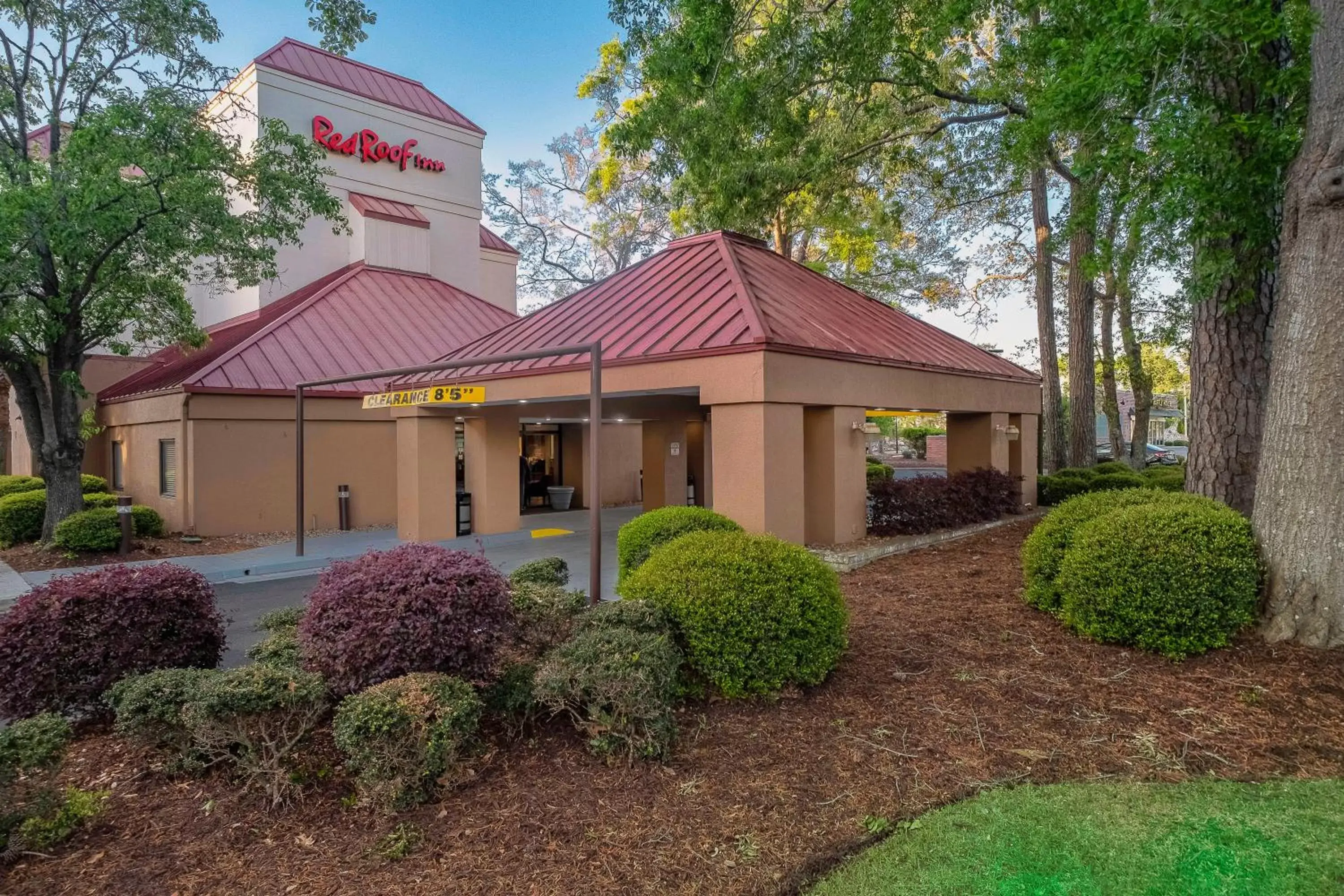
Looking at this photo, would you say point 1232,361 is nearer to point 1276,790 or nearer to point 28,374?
point 1276,790

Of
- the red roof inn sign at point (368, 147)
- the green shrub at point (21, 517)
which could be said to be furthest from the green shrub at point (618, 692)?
the red roof inn sign at point (368, 147)

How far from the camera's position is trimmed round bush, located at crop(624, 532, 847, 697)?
16.8ft

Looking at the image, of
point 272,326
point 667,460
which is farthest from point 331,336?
point 667,460

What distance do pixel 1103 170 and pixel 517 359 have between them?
280 inches

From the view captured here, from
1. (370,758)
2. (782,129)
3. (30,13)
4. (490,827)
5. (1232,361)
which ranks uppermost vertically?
(30,13)

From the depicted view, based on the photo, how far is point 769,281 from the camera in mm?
12398

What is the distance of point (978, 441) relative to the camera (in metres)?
15.2

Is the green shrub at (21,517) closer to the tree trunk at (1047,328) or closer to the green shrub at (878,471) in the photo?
the green shrub at (878,471)

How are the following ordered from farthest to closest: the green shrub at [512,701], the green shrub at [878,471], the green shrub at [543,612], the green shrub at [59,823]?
the green shrub at [878,471] < the green shrub at [543,612] < the green shrub at [512,701] < the green shrub at [59,823]

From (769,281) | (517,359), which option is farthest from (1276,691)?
(769,281)

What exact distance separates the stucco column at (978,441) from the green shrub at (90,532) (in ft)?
54.6

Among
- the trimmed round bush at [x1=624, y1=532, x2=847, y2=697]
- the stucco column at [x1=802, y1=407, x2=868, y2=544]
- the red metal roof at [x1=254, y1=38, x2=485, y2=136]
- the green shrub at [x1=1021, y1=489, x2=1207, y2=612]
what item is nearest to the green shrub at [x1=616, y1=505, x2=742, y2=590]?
the trimmed round bush at [x1=624, y1=532, x2=847, y2=697]

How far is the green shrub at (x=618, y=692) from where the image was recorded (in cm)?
434

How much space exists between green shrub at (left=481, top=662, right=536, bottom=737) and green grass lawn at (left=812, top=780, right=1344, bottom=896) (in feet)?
7.26
